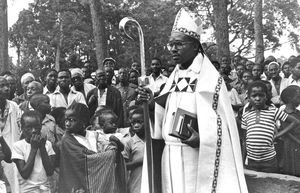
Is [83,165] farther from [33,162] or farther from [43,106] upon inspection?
[43,106]

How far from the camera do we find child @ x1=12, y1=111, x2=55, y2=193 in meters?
5.16

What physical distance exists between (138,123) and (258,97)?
1.63 metres

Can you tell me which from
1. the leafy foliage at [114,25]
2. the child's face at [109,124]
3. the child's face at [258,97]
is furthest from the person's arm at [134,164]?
the leafy foliage at [114,25]

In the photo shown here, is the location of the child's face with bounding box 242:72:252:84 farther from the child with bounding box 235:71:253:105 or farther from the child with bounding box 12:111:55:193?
the child with bounding box 12:111:55:193

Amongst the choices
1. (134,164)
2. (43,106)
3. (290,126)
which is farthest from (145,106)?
(290,126)

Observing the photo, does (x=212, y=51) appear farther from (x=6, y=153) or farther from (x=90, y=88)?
(x=6, y=153)

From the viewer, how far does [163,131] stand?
412 centimetres

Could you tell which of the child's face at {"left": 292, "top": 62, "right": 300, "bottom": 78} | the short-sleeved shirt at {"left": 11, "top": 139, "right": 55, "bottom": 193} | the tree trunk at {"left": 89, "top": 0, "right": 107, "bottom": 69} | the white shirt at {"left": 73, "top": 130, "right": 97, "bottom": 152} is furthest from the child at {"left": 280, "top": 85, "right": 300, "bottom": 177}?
the tree trunk at {"left": 89, "top": 0, "right": 107, "bottom": 69}

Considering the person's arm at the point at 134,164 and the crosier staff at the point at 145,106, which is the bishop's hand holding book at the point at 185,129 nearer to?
the crosier staff at the point at 145,106

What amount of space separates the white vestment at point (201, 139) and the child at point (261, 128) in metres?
2.14

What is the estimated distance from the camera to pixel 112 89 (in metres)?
7.72

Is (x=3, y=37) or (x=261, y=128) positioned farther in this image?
(x=3, y=37)

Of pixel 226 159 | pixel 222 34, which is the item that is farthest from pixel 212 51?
pixel 226 159

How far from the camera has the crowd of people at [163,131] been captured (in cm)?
387
